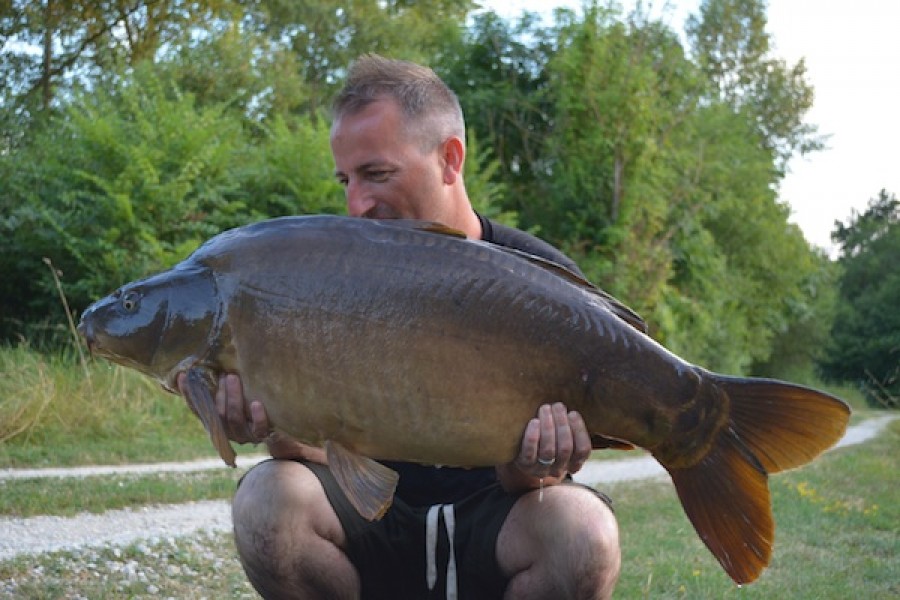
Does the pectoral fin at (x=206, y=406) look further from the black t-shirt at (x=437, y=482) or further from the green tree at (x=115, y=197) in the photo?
the green tree at (x=115, y=197)

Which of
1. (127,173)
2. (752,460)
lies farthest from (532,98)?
(752,460)

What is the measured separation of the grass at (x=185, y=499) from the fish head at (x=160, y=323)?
1748 millimetres

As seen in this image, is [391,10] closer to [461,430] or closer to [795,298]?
[795,298]

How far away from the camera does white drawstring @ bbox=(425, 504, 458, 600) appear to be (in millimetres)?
2711

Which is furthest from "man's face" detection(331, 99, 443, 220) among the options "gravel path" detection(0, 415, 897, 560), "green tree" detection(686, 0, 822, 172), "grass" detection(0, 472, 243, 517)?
"green tree" detection(686, 0, 822, 172)

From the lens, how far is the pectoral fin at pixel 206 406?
2.20 metres

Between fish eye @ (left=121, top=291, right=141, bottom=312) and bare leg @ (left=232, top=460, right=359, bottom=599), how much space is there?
603 millimetres

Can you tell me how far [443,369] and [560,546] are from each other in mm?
617

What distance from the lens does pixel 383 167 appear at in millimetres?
2707

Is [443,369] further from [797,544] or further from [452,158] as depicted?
[797,544]

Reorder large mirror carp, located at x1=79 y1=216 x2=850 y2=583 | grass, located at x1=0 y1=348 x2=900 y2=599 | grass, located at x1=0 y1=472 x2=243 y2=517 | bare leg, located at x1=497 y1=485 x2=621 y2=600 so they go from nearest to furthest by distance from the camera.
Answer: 1. large mirror carp, located at x1=79 y1=216 x2=850 y2=583
2. bare leg, located at x1=497 y1=485 x2=621 y2=600
3. grass, located at x1=0 y1=348 x2=900 y2=599
4. grass, located at x1=0 y1=472 x2=243 y2=517

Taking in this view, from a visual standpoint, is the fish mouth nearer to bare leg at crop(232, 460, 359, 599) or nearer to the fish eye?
the fish eye

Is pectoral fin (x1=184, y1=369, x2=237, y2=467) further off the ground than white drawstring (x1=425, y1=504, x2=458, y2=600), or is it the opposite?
pectoral fin (x1=184, y1=369, x2=237, y2=467)

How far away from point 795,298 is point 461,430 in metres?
25.9
